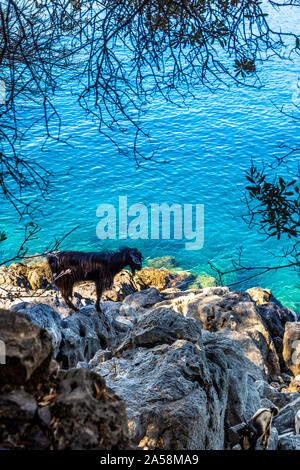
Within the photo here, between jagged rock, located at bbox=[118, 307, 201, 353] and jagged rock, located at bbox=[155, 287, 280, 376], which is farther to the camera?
jagged rock, located at bbox=[155, 287, 280, 376]

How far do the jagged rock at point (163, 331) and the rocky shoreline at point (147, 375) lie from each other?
1 cm

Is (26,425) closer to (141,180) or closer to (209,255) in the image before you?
(209,255)

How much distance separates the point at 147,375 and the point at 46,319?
248cm

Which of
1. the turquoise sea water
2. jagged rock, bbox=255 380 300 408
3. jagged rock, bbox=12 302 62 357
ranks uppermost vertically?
the turquoise sea water

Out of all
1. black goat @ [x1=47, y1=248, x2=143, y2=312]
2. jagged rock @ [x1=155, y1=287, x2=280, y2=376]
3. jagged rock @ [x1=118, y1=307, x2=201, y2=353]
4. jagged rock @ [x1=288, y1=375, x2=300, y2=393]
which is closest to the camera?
jagged rock @ [x1=118, y1=307, x2=201, y2=353]

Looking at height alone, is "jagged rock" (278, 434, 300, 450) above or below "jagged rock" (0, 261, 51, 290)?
below

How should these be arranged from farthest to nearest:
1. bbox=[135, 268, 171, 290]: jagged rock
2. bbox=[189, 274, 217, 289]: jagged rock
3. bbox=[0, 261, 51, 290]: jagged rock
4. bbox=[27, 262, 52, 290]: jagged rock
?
bbox=[189, 274, 217, 289]: jagged rock
bbox=[135, 268, 171, 290]: jagged rock
bbox=[27, 262, 52, 290]: jagged rock
bbox=[0, 261, 51, 290]: jagged rock

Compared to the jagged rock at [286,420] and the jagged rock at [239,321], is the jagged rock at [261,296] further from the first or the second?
the jagged rock at [286,420]

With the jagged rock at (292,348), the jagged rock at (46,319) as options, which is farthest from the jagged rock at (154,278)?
the jagged rock at (46,319)

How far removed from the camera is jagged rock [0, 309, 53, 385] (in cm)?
172

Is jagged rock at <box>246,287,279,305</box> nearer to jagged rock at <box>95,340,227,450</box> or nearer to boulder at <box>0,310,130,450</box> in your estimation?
jagged rock at <box>95,340,227,450</box>

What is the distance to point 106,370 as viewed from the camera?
409 cm

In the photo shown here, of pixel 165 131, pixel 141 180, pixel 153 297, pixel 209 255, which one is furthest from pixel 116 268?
pixel 165 131

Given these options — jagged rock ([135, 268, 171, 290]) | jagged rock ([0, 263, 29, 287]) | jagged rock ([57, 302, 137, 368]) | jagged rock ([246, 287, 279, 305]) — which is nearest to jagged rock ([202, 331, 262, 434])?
jagged rock ([57, 302, 137, 368])
